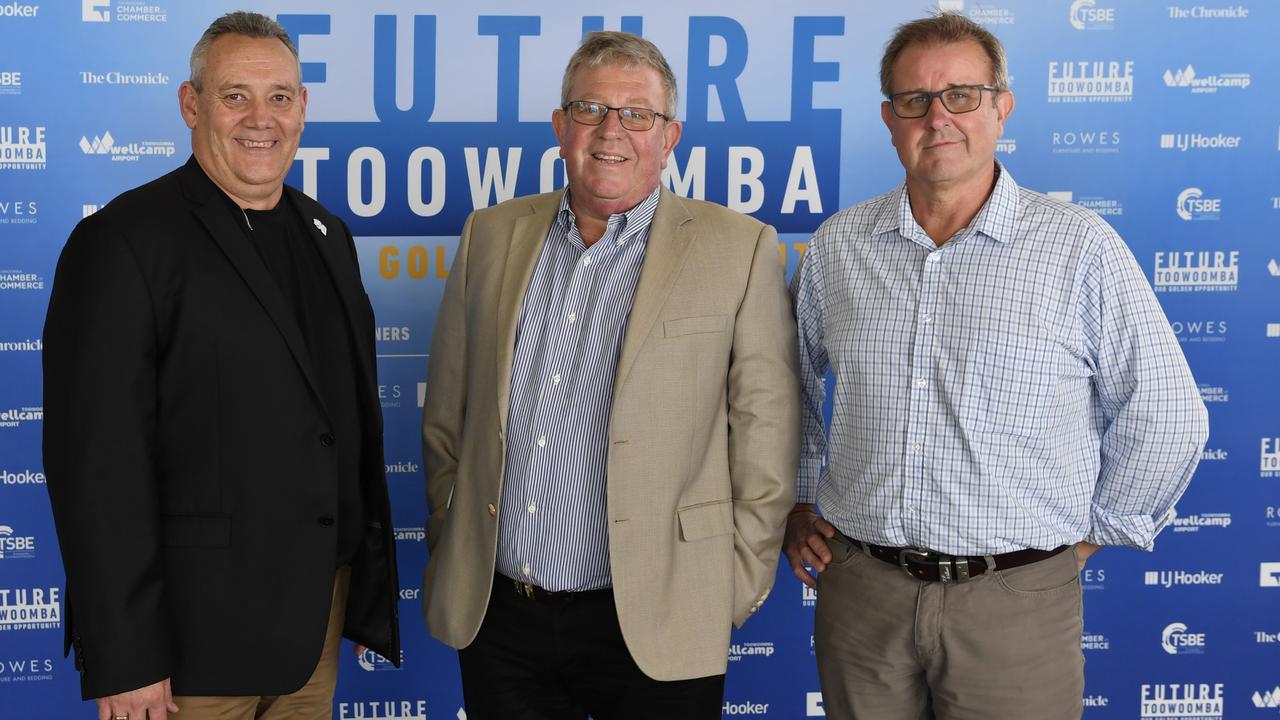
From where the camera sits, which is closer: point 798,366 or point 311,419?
point 311,419

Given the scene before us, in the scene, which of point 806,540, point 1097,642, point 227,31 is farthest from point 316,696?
point 1097,642

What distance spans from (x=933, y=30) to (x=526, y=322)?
973 millimetres

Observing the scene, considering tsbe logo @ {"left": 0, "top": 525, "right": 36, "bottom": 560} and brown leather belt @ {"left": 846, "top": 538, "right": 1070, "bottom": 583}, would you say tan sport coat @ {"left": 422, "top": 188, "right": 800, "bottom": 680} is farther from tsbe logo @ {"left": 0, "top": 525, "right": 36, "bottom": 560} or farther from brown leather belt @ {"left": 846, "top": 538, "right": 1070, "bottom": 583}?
tsbe logo @ {"left": 0, "top": 525, "right": 36, "bottom": 560}

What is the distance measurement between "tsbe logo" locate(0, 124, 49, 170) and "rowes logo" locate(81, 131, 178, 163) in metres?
0.13

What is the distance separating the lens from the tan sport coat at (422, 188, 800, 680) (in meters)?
1.91

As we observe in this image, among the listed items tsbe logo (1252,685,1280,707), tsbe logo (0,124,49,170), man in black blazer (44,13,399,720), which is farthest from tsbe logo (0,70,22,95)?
tsbe logo (1252,685,1280,707)

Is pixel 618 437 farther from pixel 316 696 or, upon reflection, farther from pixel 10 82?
pixel 10 82

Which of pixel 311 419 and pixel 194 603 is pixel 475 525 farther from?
pixel 194 603

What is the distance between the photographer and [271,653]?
1.86m

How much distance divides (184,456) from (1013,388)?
4.95 feet

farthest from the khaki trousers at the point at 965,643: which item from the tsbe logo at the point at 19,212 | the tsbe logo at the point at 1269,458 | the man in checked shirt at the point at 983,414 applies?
the tsbe logo at the point at 19,212

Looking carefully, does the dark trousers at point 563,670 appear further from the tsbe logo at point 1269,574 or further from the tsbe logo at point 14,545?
the tsbe logo at point 1269,574

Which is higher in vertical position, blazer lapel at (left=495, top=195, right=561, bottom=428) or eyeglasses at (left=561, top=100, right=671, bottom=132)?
eyeglasses at (left=561, top=100, right=671, bottom=132)

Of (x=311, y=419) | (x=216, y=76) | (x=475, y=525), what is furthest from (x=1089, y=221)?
(x=216, y=76)
